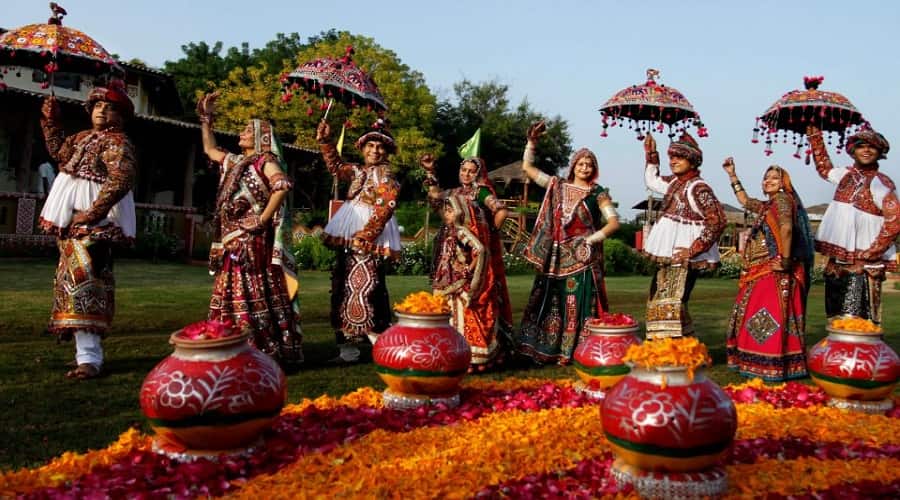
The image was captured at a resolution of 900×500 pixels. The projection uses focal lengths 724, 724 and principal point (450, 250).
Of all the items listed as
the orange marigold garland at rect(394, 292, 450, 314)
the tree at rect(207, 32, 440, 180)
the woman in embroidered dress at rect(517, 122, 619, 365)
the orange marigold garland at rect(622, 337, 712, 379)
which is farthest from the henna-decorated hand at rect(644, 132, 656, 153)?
the tree at rect(207, 32, 440, 180)

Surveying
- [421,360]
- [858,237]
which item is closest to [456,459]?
[421,360]

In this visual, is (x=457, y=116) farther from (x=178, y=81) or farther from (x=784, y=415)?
(x=784, y=415)

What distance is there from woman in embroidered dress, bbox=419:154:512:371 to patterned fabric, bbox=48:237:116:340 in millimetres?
3069

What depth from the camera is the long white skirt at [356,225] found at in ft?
23.7

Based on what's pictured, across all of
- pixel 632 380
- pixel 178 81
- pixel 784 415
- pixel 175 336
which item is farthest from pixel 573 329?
pixel 178 81

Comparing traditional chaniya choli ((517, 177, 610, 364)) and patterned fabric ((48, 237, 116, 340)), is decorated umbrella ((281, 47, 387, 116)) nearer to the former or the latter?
traditional chaniya choli ((517, 177, 610, 364))

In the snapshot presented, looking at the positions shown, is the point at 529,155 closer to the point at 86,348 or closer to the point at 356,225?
the point at 356,225

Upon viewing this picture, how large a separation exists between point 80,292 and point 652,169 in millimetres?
5999

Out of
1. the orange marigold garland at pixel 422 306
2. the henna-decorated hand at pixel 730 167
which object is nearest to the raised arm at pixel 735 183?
the henna-decorated hand at pixel 730 167

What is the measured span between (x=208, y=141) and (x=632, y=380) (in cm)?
484

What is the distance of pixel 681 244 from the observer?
7379 mm

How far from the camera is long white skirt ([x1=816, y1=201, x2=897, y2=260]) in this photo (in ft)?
24.6

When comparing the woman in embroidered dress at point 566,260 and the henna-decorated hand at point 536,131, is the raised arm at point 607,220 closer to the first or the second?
the woman in embroidered dress at point 566,260

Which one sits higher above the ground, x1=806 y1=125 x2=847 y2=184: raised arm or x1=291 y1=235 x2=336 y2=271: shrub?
x1=806 y1=125 x2=847 y2=184: raised arm
